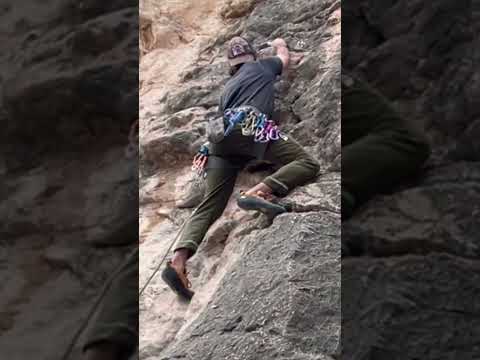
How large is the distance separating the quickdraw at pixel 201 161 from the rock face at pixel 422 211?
260 cm

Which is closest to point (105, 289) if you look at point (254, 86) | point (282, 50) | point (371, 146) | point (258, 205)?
point (371, 146)

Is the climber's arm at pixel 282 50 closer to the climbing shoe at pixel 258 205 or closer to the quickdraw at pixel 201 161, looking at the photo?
the quickdraw at pixel 201 161

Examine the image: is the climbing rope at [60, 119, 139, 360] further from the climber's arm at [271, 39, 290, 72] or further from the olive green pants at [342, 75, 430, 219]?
the climber's arm at [271, 39, 290, 72]

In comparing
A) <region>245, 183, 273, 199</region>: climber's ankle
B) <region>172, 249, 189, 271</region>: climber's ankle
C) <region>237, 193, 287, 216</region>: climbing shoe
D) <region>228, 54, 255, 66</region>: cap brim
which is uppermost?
<region>228, 54, 255, 66</region>: cap brim

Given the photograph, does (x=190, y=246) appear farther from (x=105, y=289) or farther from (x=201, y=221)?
(x=105, y=289)

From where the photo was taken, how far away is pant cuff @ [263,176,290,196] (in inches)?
177

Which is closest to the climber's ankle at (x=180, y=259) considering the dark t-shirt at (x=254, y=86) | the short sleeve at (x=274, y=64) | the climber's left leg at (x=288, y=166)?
the climber's left leg at (x=288, y=166)

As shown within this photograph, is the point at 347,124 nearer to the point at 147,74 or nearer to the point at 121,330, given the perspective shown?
the point at 121,330

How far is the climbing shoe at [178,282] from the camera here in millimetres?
4559

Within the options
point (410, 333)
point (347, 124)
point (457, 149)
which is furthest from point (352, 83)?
point (410, 333)

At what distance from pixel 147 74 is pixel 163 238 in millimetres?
870

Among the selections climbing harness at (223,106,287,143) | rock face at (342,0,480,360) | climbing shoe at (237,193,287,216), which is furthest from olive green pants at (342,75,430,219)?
climbing harness at (223,106,287,143)

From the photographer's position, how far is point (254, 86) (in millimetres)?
4758

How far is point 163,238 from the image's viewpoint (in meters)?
4.77
